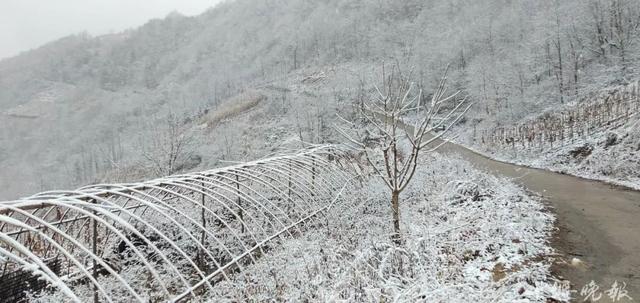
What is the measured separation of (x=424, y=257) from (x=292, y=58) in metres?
86.5

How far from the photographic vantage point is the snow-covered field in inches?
207

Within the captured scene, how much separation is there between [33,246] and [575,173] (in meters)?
20.1

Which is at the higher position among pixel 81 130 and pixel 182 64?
pixel 182 64

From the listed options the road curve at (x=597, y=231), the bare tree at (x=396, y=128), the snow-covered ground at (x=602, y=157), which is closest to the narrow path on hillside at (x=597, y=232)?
the road curve at (x=597, y=231)

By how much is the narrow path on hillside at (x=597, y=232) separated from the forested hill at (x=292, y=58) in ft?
18.3

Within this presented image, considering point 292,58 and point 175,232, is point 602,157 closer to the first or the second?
point 175,232

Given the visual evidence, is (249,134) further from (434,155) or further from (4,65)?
(4,65)

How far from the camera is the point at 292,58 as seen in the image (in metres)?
89.2

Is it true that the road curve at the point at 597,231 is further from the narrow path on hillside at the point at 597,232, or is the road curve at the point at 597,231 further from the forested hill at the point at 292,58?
the forested hill at the point at 292,58

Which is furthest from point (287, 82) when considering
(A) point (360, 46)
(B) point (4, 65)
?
(B) point (4, 65)

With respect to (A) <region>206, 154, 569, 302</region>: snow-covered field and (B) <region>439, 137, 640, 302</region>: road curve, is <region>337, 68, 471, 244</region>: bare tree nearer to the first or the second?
(A) <region>206, 154, 569, 302</region>: snow-covered field

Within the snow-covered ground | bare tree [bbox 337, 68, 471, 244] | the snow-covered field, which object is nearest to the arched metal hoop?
the snow-covered field

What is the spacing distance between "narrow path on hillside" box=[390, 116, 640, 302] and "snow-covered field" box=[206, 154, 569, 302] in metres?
0.38

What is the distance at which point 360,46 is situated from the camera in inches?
3110
